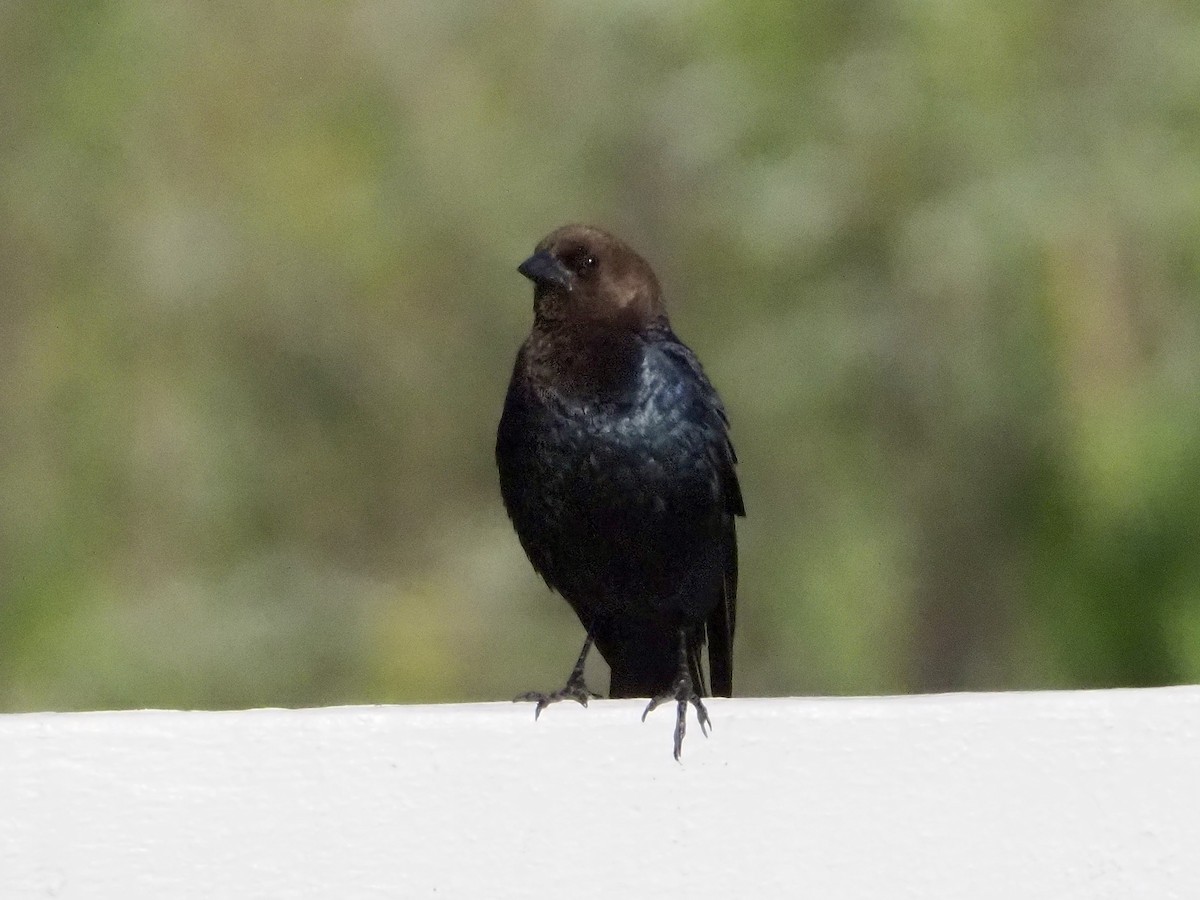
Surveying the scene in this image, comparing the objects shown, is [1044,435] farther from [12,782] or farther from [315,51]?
[12,782]

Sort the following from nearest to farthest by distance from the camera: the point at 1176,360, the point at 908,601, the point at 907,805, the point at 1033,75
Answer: the point at 907,805 < the point at 1176,360 < the point at 1033,75 < the point at 908,601

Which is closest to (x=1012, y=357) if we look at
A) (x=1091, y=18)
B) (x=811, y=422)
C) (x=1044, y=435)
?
(x=1044, y=435)

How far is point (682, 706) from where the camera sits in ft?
8.18

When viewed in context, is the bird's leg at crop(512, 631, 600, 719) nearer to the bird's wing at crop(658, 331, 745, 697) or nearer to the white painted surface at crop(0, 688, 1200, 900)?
the bird's wing at crop(658, 331, 745, 697)

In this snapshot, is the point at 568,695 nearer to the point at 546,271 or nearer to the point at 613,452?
the point at 613,452

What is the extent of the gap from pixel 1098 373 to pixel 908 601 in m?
0.87

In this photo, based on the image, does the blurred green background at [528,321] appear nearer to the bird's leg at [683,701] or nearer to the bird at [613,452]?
the bird at [613,452]

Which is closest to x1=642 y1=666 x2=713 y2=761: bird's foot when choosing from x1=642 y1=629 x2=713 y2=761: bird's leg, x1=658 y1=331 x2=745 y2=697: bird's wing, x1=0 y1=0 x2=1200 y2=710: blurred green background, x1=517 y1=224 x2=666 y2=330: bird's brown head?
x1=642 y1=629 x2=713 y2=761: bird's leg

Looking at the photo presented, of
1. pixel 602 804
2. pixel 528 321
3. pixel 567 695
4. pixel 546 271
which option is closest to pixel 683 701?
pixel 602 804

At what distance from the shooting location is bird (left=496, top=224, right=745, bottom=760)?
10.7 feet

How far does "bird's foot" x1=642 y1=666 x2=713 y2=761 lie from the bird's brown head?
26.6 inches

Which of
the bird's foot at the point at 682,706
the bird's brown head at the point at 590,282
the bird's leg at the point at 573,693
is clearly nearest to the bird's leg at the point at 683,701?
the bird's foot at the point at 682,706

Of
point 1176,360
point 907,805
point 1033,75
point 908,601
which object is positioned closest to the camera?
point 907,805

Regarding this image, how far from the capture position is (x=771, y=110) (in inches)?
188
